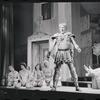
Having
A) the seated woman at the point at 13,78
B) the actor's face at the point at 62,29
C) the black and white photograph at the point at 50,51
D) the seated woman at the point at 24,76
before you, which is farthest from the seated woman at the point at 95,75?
the seated woman at the point at 13,78

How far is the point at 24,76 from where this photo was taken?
15.3 feet

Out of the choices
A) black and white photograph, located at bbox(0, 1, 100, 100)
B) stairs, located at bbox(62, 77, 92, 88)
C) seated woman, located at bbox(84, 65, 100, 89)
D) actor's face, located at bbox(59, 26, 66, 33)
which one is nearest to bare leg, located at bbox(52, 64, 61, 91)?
black and white photograph, located at bbox(0, 1, 100, 100)

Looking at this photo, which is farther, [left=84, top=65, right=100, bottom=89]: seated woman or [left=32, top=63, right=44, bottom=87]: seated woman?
[left=32, top=63, right=44, bottom=87]: seated woman

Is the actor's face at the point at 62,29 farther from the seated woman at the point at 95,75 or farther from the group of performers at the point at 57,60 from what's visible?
the seated woman at the point at 95,75

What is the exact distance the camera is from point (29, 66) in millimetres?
4637

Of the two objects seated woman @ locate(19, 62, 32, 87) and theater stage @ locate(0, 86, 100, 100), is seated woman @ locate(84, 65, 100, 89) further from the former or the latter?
seated woman @ locate(19, 62, 32, 87)

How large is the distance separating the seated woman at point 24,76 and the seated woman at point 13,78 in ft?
0.27

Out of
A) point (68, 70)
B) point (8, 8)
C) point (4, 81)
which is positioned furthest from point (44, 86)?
point (8, 8)

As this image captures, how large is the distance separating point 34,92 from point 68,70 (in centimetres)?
67

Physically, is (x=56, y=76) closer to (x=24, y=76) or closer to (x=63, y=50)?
(x=63, y=50)

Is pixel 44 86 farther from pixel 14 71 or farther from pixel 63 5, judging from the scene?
pixel 63 5

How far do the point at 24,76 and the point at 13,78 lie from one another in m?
0.22

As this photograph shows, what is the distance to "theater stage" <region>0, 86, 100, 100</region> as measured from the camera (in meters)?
4.11

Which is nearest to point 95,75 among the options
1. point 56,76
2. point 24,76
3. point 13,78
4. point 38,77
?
point 56,76
